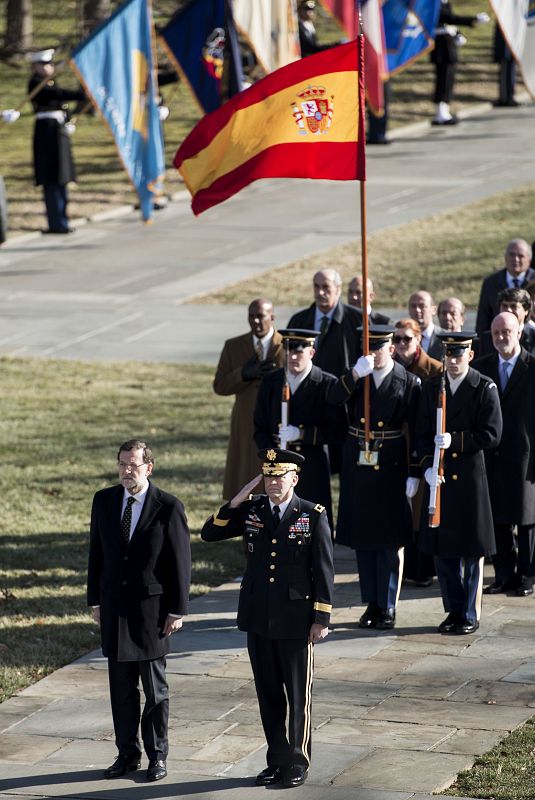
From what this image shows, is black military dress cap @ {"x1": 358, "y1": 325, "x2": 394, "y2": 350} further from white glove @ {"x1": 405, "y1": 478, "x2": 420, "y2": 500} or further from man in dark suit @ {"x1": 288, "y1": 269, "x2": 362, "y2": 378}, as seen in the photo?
man in dark suit @ {"x1": 288, "y1": 269, "x2": 362, "y2": 378}

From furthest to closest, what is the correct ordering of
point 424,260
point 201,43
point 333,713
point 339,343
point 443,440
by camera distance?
point 424,260
point 201,43
point 339,343
point 443,440
point 333,713

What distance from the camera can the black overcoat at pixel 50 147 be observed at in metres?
24.9

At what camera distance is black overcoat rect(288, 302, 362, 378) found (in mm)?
12383

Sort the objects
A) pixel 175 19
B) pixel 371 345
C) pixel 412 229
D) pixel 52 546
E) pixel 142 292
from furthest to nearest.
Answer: pixel 412 229 < pixel 142 292 < pixel 175 19 < pixel 52 546 < pixel 371 345

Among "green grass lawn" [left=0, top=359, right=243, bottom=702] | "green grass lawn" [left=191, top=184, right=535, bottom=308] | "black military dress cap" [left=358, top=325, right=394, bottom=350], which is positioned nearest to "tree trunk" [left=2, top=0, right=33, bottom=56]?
"green grass lawn" [left=191, top=184, right=535, bottom=308]

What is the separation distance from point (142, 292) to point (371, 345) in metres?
11.8

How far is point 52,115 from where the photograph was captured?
25.3 metres

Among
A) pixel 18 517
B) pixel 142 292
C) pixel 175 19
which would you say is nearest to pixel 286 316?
pixel 142 292

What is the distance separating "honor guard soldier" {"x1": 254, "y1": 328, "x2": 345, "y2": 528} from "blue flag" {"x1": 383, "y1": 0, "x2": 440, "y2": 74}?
11.7 m

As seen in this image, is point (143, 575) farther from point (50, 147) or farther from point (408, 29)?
point (50, 147)

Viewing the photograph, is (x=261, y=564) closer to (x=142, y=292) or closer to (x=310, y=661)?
(x=310, y=661)

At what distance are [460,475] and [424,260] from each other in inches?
533

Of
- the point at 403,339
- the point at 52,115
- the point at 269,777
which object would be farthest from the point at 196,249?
the point at 269,777

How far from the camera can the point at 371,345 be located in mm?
10977
